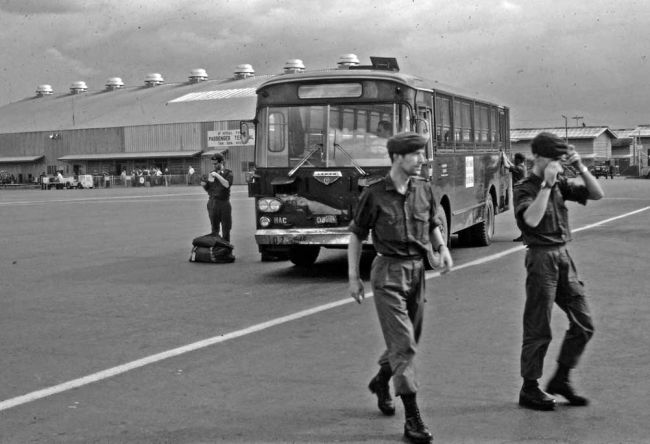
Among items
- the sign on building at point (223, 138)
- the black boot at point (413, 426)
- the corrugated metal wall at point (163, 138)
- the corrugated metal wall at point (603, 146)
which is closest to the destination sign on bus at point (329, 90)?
the black boot at point (413, 426)

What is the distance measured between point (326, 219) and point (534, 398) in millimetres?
7793

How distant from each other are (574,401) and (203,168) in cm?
8341

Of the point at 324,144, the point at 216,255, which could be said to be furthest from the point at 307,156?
the point at 216,255

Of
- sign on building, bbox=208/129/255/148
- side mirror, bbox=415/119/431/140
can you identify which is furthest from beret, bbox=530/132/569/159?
sign on building, bbox=208/129/255/148

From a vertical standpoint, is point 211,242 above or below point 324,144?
below

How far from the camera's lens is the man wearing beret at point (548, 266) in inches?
240

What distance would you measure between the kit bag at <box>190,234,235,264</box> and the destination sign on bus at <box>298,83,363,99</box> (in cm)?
324

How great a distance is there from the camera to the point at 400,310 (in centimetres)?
572

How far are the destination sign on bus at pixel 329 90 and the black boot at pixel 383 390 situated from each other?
8.22 meters

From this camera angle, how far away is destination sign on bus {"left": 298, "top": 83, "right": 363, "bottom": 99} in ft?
45.6

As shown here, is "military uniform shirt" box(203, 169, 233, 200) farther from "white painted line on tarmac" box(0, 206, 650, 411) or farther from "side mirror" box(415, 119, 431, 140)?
"white painted line on tarmac" box(0, 206, 650, 411)

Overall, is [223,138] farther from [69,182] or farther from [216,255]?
[216,255]

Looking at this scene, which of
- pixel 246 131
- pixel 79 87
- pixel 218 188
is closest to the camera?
pixel 246 131

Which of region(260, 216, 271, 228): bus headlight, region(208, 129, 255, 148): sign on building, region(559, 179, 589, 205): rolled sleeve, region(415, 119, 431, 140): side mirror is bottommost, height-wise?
region(260, 216, 271, 228): bus headlight
